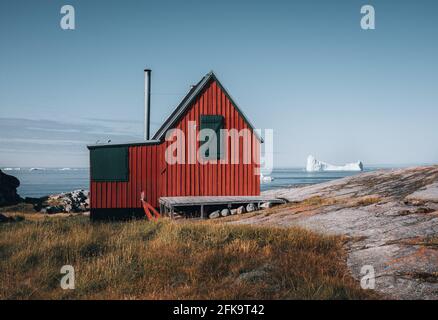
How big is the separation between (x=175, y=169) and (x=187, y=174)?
652 mm

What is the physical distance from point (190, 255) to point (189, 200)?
9.14 metres

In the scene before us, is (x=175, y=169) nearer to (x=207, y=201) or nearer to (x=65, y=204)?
(x=207, y=201)

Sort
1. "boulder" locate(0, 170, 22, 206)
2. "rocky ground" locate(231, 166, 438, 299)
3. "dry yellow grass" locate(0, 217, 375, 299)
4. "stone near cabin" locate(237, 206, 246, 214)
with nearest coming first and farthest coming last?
1. "dry yellow grass" locate(0, 217, 375, 299)
2. "rocky ground" locate(231, 166, 438, 299)
3. "stone near cabin" locate(237, 206, 246, 214)
4. "boulder" locate(0, 170, 22, 206)

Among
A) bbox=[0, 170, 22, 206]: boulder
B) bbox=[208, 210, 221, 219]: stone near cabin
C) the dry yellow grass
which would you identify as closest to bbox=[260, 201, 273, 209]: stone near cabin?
bbox=[208, 210, 221, 219]: stone near cabin

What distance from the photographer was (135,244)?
9203 millimetres

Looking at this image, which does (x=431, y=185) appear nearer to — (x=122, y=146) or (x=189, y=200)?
(x=189, y=200)

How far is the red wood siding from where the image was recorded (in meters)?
18.6

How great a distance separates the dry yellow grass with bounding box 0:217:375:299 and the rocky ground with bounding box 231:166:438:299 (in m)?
0.65

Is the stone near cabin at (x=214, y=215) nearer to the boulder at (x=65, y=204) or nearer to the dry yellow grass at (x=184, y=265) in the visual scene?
the dry yellow grass at (x=184, y=265)

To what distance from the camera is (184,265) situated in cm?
754

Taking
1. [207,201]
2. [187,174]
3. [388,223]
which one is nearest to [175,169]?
[187,174]

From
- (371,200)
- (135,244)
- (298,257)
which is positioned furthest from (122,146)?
(298,257)

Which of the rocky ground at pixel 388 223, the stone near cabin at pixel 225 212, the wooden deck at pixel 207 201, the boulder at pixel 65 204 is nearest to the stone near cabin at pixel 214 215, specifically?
the stone near cabin at pixel 225 212

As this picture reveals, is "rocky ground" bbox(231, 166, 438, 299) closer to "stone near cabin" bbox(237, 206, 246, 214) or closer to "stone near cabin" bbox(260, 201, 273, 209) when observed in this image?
"stone near cabin" bbox(260, 201, 273, 209)
